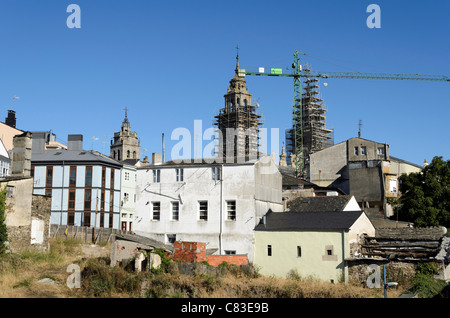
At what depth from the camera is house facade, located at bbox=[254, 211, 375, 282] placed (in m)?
32.1

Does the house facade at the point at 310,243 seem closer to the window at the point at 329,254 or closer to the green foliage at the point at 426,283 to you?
the window at the point at 329,254

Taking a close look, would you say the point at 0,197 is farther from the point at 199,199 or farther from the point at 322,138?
the point at 322,138

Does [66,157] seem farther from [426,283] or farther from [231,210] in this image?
[426,283]

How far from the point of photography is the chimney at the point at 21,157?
3086 cm

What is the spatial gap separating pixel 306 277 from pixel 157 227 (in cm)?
1312

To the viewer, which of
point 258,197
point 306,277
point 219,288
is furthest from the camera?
point 258,197

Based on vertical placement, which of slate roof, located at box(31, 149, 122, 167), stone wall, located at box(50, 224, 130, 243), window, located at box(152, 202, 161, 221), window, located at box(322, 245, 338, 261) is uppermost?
slate roof, located at box(31, 149, 122, 167)

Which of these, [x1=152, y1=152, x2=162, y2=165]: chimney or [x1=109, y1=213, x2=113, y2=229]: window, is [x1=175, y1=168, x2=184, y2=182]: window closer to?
[x1=152, y1=152, x2=162, y2=165]: chimney

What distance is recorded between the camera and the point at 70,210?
47906 millimetres

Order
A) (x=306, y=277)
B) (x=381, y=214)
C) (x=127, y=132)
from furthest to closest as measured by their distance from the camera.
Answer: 1. (x=127, y=132)
2. (x=381, y=214)
3. (x=306, y=277)

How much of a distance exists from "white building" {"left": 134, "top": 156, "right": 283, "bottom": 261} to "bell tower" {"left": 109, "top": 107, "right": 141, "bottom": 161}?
8780 centimetres

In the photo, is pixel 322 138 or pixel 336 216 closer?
pixel 336 216

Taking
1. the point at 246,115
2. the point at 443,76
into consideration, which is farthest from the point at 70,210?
the point at 443,76

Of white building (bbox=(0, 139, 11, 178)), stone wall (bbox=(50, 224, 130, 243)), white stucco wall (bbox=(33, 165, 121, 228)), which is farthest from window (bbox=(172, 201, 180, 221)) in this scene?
white building (bbox=(0, 139, 11, 178))
